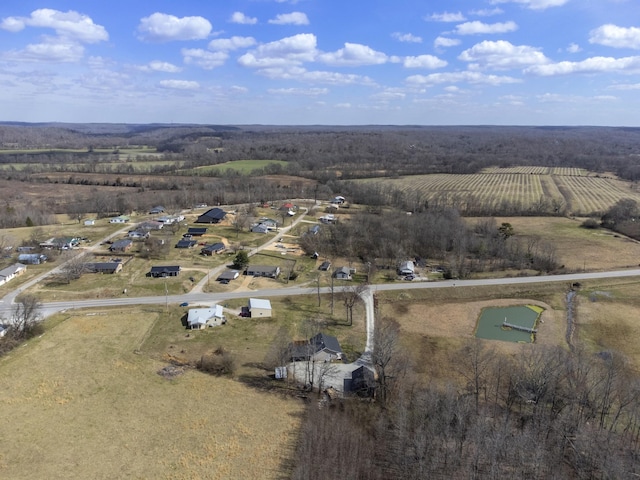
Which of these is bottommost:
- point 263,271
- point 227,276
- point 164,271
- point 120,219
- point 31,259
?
point 263,271

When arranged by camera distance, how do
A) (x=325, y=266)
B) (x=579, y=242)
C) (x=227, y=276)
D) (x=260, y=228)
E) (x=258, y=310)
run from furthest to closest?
(x=260, y=228)
(x=579, y=242)
(x=325, y=266)
(x=227, y=276)
(x=258, y=310)

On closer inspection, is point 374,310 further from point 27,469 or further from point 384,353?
point 27,469

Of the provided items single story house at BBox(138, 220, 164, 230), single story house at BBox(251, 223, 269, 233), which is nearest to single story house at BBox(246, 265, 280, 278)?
single story house at BBox(251, 223, 269, 233)

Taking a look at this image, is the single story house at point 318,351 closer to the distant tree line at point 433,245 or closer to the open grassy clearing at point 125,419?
Result: the open grassy clearing at point 125,419

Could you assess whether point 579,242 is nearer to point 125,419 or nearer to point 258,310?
point 258,310

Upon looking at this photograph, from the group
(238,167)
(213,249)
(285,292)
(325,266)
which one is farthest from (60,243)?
(238,167)

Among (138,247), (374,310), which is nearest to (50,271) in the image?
(138,247)

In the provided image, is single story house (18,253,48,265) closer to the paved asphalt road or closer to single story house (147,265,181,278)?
the paved asphalt road
